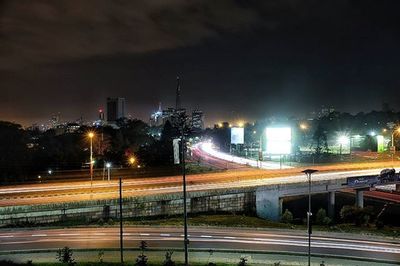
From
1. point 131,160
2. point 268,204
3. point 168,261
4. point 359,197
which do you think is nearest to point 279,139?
point 268,204

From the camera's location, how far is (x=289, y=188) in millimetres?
56375

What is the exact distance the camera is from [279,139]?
63.6m

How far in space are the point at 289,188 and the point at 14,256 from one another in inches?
1358

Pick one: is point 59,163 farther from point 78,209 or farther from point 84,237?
point 84,237

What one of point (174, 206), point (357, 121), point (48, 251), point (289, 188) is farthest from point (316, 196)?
point (357, 121)

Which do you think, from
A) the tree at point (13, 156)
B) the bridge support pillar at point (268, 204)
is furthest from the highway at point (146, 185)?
the tree at point (13, 156)

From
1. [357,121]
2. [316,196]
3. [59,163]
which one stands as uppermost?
[357,121]

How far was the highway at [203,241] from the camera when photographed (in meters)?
32.8

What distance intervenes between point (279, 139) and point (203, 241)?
31293 mm

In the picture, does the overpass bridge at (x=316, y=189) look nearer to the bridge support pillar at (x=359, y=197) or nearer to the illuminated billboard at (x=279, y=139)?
the bridge support pillar at (x=359, y=197)

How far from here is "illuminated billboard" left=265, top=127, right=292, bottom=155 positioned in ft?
208

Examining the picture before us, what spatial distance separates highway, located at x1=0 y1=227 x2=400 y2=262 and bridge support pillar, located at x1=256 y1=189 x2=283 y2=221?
15423mm

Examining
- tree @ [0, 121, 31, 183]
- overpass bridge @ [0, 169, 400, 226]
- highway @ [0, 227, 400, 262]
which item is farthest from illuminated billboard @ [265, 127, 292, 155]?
tree @ [0, 121, 31, 183]

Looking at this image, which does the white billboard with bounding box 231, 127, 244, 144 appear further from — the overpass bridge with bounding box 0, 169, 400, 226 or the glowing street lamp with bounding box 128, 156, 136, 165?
the glowing street lamp with bounding box 128, 156, 136, 165
